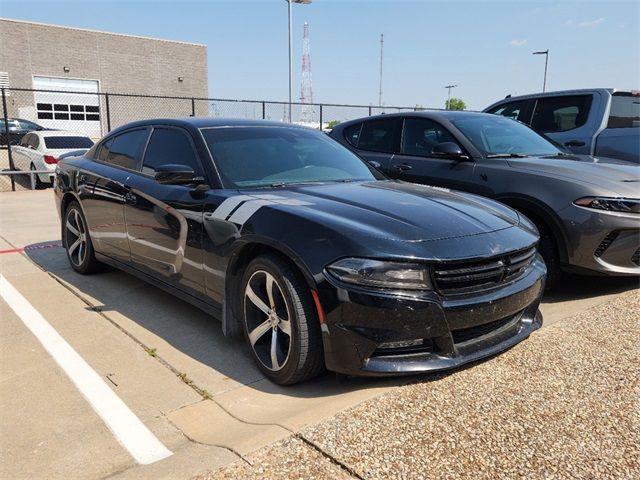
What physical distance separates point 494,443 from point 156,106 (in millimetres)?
30369

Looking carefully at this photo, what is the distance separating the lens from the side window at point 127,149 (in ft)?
14.7

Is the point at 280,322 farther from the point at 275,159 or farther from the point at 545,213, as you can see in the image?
the point at 545,213

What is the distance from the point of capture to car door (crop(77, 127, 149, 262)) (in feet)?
14.5

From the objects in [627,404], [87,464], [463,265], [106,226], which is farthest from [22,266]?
[627,404]

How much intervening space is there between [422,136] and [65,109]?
29971 millimetres

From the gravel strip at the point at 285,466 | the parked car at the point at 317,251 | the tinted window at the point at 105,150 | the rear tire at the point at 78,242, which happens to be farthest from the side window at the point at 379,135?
the gravel strip at the point at 285,466

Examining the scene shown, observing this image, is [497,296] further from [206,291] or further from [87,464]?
[87,464]

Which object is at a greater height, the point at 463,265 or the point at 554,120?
the point at 554,120

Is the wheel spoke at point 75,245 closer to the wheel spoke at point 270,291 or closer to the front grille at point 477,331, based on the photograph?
the wheel spoke at point 270,291

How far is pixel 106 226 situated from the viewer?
15.3 feet

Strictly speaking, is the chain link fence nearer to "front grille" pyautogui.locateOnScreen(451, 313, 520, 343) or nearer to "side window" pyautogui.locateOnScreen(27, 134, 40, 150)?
"side window" pyautogui.locateOnScreen(27, 134, 40, 150)

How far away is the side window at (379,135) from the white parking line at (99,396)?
3859mm

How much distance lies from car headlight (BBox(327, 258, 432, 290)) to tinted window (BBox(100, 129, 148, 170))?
2.56m

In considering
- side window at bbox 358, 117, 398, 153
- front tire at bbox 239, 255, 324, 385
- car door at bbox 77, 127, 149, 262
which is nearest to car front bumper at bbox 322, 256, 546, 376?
front tire at bbox 239, 255, 324, 385
